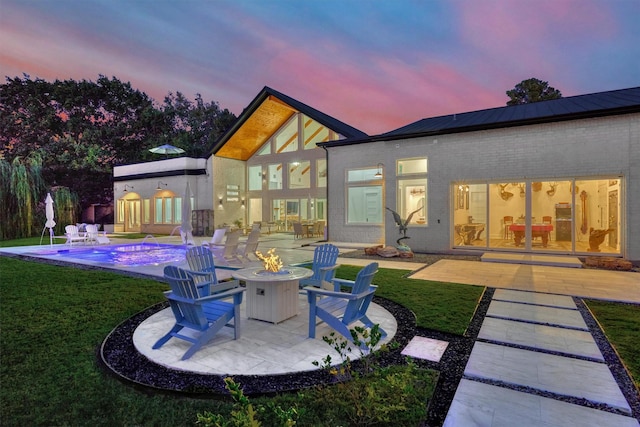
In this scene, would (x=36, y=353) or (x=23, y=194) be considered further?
(x=23, y=194)

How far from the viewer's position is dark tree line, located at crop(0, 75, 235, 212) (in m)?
27.3

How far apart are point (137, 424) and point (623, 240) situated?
11769mm

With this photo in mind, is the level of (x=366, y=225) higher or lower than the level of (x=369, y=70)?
lower

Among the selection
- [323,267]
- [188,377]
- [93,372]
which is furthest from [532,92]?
[93,372]

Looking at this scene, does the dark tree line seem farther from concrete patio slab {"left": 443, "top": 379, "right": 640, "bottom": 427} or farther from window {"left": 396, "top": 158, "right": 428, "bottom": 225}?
concrete patio slab {"left": 443, "top": 379, "right": 640, "bottom": 427}

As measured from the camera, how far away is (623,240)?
29.6ft

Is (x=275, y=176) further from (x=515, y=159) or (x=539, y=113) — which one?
(x=539, y=113)

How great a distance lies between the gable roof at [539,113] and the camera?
30.1 feet

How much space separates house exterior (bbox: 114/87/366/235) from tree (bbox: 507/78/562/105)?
63.0 feet

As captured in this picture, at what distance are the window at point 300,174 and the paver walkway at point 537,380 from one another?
52.8 feet

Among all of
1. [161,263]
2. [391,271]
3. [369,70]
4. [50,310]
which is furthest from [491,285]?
[369,70]

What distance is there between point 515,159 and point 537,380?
9.11m

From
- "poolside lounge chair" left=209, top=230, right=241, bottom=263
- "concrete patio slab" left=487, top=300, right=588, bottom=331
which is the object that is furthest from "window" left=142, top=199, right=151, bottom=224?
"concrete patio slab" left=487, top=300, right=588, bottom=331

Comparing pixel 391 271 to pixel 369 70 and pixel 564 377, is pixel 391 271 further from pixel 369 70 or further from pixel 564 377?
pixel 369 70
